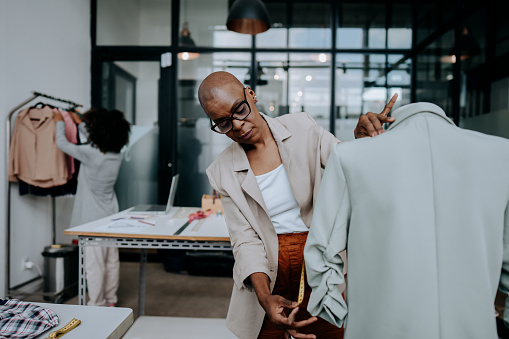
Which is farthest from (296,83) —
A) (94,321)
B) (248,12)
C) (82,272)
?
(94,321)

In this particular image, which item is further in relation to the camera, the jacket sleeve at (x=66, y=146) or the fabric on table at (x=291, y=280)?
the jacket sleeve at (x=66, y=146)

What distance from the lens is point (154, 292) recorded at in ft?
11.7

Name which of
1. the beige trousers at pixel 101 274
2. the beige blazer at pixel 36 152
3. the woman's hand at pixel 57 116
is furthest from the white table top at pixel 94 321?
the woman's hand at pixel 57 116

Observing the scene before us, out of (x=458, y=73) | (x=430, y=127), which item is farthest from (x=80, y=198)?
(x=458, y=73)

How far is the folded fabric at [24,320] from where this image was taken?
1.03 meters

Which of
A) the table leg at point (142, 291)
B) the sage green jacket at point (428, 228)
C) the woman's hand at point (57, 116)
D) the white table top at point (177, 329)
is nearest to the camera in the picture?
the sage green jacket at point (428, 228)

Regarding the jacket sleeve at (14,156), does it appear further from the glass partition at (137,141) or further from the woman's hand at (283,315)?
the woman's hand at (283,315)

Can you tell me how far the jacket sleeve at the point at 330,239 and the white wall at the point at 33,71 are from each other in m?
3.13

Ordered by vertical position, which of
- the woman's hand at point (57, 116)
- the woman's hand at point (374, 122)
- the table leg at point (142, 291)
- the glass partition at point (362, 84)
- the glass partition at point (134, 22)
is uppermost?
the glass partition at point (134, 22)

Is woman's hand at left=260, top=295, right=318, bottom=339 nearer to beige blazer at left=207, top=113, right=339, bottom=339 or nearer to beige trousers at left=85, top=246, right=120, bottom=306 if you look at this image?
beige blazer at left=207, top=113, right=339, bottom=339

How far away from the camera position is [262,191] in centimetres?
138

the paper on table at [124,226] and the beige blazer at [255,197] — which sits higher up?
the beige blazer at [255,197]

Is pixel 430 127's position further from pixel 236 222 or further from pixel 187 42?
pixel 187 42

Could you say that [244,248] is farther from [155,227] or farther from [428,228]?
[155,227]
